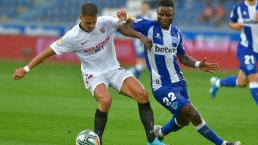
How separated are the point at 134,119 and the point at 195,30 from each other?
1461 cm

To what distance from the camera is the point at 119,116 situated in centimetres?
1528

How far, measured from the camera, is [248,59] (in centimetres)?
1477

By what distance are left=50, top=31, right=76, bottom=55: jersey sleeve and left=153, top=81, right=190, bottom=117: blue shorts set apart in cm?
139

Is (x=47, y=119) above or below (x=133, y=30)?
below

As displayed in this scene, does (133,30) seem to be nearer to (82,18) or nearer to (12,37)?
(82,18)

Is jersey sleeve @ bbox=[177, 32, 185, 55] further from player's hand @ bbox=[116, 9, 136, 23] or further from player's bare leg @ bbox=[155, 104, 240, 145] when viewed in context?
player's bare leg @ bbox=[155, 104, 240, 145]

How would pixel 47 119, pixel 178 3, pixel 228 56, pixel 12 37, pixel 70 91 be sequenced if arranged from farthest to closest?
1. pixel 178 3
2. pixel 12 37
3. pixel 228 56
4. pixel 70 91
5. pixel 47 119

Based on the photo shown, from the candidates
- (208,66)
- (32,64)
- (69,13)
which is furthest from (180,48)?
(69,13)

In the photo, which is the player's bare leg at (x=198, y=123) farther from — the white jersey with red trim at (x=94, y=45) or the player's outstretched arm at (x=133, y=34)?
the white jersey with red trim at (x=94, y=45)

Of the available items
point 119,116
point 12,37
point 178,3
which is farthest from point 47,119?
point 178,3

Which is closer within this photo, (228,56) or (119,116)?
(119,116)

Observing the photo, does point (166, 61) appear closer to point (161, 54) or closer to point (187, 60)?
point (161, 54)

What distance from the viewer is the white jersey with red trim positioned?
36.0 feet

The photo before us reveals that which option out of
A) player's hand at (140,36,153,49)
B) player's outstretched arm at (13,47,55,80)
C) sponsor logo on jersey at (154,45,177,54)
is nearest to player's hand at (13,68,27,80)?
player's outstretched arm at (13,47,55,80)
